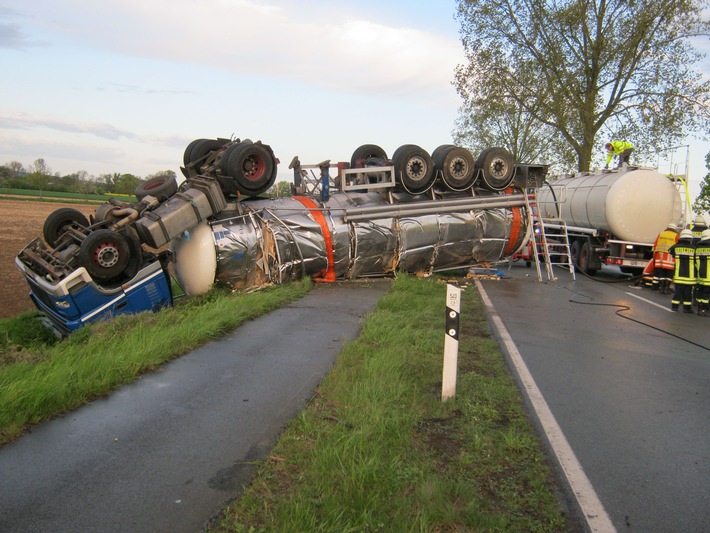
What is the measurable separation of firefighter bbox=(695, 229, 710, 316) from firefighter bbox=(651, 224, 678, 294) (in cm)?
272

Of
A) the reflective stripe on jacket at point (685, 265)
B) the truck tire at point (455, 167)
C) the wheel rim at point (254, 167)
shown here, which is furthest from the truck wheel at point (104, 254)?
the reflective stripe on jacket at point (685, 265)

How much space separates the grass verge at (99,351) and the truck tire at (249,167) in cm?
222

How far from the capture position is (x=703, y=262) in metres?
11.5

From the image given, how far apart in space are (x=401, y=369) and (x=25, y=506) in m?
3.71

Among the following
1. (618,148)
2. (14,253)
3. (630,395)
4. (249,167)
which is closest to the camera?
(630,395)

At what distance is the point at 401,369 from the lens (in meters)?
6.27

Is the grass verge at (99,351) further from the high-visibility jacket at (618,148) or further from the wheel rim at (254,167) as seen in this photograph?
the high-visibility jacket at (618,148)

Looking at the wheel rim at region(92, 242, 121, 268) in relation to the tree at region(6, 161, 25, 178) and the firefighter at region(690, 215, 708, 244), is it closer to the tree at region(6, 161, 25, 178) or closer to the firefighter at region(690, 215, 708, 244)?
the firefighter at region(690, 215, 708, 244)

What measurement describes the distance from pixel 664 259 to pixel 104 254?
40.9 feet

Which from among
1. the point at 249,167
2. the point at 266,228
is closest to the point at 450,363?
the point at 266,228

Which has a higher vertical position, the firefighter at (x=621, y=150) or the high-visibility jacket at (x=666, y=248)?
the firefighter at (x=621, y=150)

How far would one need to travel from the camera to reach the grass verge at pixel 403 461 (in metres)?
3.35

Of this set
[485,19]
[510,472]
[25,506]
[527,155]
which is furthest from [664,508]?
[527,155]

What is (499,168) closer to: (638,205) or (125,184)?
(638,205)
